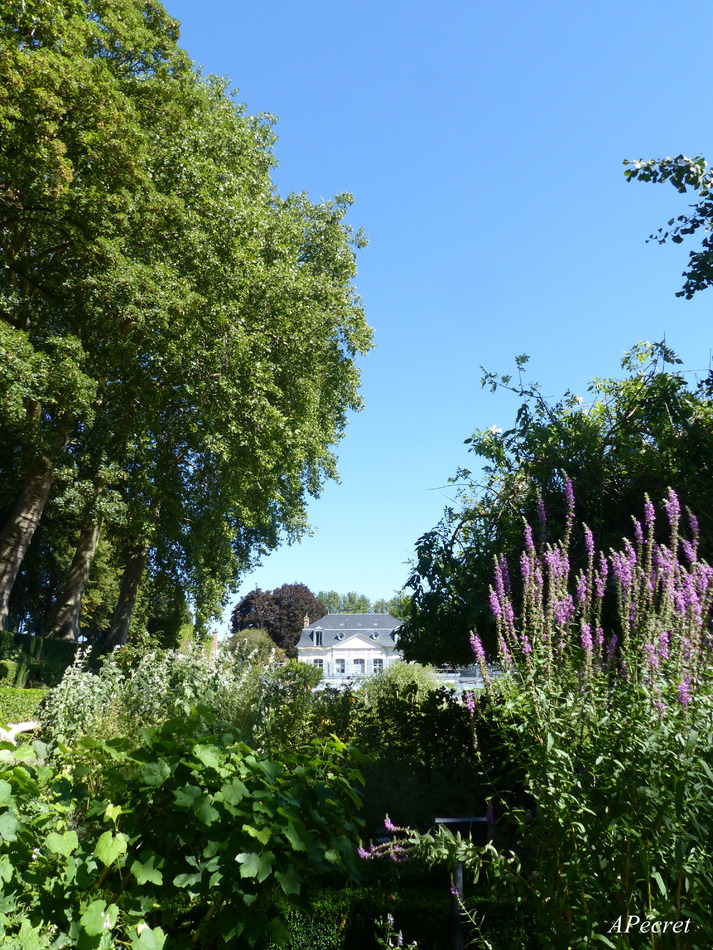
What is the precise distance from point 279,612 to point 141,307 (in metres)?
46.3

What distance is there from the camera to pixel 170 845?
274 centimetres

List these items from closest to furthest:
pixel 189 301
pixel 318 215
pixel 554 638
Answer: pixel 554 638 → pixel 189 301 → pixel 318 215

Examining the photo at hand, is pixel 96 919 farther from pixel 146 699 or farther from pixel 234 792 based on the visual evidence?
pixel 146 699

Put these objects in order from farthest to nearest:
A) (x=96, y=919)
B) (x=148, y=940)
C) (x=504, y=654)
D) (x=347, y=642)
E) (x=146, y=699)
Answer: (x=347, y=642) → (x=146, y=699) → (x=504, y=654) → (x=148, y=940) → (x=96, y=919)

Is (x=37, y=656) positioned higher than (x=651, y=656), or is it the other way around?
(x=37, y=656)

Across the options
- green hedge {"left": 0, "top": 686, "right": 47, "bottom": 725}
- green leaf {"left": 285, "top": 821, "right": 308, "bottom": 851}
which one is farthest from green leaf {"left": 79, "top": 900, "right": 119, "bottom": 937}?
green hedge {"left": 0, "top": 686, "right": 47, "bottom": 725}

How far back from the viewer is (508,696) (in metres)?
2.85

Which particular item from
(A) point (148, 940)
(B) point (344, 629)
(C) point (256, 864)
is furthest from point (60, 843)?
(B) point (344, 629)

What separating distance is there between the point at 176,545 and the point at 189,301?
28.0 ft

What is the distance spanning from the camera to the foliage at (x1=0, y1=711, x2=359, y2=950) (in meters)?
2.56

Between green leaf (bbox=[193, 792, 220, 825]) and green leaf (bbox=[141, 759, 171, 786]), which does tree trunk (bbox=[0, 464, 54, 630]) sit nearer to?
green leaf (bbox=[141, 759, 171, 786])

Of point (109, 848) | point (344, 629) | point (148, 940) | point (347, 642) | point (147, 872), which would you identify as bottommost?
point (148, 940)

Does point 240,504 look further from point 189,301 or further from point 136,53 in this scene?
A: point 136,53

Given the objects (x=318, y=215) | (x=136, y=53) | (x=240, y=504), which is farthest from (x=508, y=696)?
(x=318, y=215)
